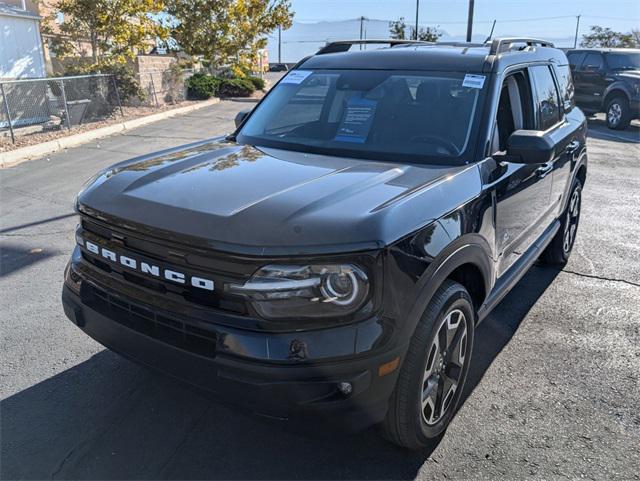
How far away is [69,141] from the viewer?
11797mm

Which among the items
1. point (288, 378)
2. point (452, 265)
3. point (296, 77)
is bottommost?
point (288, 378)

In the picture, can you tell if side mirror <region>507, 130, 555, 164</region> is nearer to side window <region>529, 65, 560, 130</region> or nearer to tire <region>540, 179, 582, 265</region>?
side window <region>529, 65, 560, 130</region>

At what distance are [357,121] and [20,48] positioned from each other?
14.8 m

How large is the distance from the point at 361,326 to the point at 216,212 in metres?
0.78

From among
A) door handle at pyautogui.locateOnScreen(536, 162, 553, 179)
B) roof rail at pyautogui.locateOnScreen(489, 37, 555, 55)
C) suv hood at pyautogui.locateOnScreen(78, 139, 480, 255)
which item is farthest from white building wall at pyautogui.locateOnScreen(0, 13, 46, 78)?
door handle at pyautogui.locateOnScreen(536, 162, 553, 179)

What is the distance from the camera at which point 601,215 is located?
23.8ft

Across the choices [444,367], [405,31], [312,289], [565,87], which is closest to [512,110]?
[565,87]

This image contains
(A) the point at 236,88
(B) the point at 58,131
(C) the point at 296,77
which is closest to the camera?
(C) the point at 296,77

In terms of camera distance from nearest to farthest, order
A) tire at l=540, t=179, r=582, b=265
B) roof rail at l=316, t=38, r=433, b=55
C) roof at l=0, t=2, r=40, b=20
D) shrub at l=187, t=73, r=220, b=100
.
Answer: roof rail at l=316, t=38, r=433, b=55, tire at l=540, t=179, r=582, b=265, roof at l=0, t=2, r=40, b=20, shrub at l=187, t=73, r=220, b=100

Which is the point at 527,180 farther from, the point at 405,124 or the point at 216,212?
the point at 216,212

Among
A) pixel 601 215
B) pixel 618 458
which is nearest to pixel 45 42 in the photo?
pixel 601 215

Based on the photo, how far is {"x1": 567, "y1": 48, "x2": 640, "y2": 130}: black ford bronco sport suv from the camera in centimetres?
1496

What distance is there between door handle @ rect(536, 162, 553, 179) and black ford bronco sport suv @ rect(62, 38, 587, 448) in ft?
0.19

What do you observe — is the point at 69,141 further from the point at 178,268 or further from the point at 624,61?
the point at 624,61
